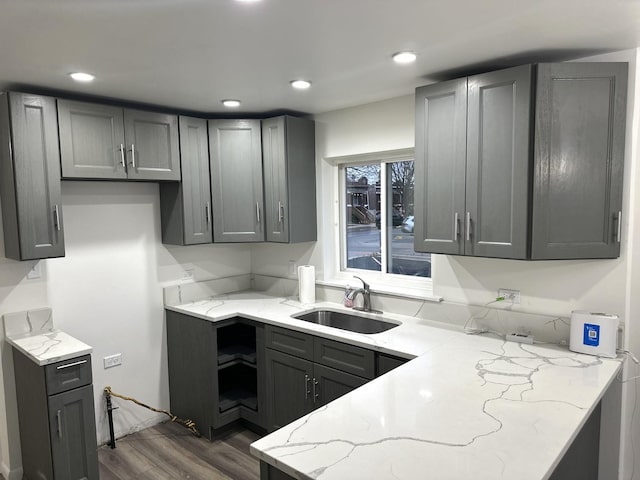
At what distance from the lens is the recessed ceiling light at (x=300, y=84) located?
8.23 feet

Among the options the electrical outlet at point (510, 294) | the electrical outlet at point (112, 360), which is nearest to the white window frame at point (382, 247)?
the electrical outlet at point (510, 294)

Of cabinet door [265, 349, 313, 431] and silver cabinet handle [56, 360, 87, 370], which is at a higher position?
silver cabinet handle [56, 360, 87, 370]

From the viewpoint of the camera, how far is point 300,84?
2561 mm

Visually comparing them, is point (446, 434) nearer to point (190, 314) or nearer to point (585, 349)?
point (585, 349)

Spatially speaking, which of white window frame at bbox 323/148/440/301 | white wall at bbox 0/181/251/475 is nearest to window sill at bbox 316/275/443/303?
white window frame at bbox 323/148/440/301

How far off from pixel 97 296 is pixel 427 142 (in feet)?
8.11

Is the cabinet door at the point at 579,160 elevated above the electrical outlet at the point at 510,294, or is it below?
above

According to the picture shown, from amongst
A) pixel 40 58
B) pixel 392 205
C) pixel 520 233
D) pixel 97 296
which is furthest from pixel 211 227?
pixel 520 233

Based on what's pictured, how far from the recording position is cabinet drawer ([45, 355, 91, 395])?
92.6 inches

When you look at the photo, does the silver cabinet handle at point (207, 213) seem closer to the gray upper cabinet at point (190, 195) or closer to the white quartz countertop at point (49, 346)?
the gray upper cabinet at point (190, 195)

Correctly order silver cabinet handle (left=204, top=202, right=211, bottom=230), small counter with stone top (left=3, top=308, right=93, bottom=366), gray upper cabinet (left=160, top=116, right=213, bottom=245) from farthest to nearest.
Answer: silver cabinet handle (left=204, top=202, right=211, bottom=230) < gray upper cabinet (left=160, top=116, right=213, bottom=245) < small counter with stone top (left=3, top=308, right=93, bottom=366)

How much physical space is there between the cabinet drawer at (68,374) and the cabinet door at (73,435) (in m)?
0.03

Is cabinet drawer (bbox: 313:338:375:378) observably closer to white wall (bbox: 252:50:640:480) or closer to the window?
white wall (bbox: 252:50:640:480)

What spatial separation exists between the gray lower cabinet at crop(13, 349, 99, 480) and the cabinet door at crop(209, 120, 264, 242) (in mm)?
1370
